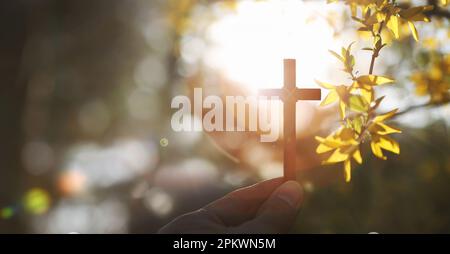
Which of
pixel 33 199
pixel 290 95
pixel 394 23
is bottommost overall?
pixel 33 199

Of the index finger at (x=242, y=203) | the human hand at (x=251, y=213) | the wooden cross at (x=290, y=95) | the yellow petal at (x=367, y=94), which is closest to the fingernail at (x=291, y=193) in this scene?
the human hand at (x=251, y=213)

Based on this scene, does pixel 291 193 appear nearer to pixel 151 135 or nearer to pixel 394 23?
pixel 394 23

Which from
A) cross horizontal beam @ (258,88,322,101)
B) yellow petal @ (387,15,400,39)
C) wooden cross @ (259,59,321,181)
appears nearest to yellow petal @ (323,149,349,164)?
yellow petal @ (387,15,400,39)

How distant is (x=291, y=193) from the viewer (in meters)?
2.25

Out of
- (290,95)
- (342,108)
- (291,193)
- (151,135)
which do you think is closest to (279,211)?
(291,193)

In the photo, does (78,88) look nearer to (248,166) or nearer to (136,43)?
(136,43)

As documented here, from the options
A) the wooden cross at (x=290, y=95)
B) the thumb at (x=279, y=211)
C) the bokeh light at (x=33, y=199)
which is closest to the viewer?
the thumb at (x=279, y=211)

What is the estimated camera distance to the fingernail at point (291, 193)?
221 centimetres

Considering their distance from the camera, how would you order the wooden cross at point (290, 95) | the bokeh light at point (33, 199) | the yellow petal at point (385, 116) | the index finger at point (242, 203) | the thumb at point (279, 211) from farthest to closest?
1. the bokeh light at point (33, 199)
2. the wooden cross at point (290, 95)
3. the index finger at point (242, 203)
4. the thumb at point (279, 211)
5. the yellow petal at point (385, 116)

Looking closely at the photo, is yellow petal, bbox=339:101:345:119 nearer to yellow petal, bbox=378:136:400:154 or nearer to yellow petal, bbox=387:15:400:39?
yellow petal, bbox=378:136:400:154

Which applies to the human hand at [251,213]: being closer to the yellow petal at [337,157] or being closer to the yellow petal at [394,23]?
the yellow petal at [337,157]

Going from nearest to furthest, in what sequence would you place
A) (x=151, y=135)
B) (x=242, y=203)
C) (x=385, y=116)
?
(x=385, y=116) < (x=242, y=203) < (x=151, y=135)

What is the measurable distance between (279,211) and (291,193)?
12 cm
